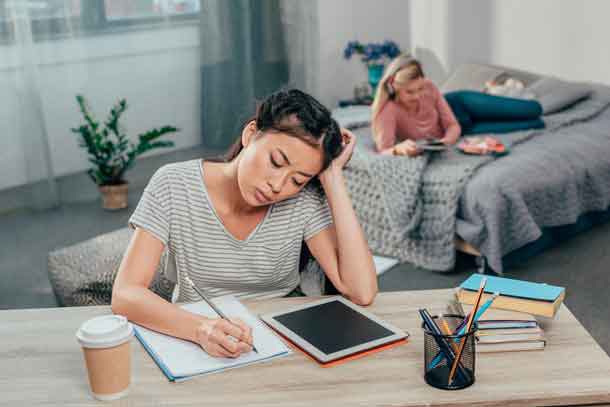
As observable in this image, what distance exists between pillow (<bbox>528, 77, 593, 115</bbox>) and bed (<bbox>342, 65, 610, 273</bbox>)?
0.35 m

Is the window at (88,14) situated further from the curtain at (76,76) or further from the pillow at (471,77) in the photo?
the pillow at (471,77)

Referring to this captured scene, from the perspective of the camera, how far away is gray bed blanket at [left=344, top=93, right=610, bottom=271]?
10.3 feet

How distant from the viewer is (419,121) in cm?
362

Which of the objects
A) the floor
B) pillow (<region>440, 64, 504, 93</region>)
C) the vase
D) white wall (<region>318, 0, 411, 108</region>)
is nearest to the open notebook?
the floor

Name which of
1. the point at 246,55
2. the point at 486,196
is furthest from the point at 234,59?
the point at 486,196

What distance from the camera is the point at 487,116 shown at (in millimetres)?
3803

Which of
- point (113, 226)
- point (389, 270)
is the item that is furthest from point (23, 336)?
point (113, 226)

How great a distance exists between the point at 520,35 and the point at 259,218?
354 centimetres

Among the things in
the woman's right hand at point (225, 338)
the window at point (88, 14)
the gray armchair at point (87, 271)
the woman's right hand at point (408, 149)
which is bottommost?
the gray armchair at point (87, 271)

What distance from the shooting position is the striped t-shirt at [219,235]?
160 cm

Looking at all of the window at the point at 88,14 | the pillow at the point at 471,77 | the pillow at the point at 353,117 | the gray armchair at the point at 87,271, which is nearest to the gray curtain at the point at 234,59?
the window at the point at 88,14

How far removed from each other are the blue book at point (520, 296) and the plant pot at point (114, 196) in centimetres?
300

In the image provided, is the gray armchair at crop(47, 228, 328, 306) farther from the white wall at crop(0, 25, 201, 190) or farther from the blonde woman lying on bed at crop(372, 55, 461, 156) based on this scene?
the white wall at crop(0, 25, 201, 190)

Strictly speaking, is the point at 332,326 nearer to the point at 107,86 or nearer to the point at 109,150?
the point at 109,150
